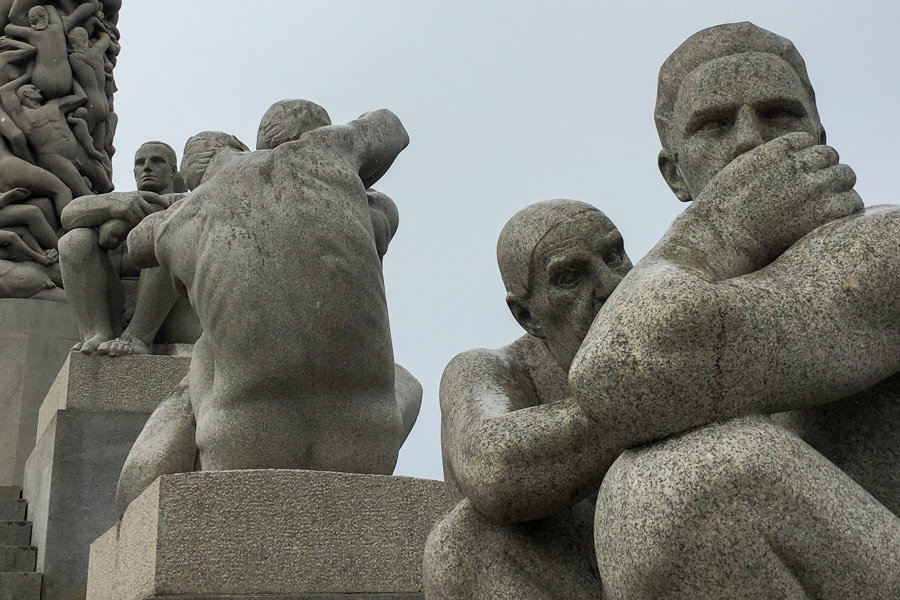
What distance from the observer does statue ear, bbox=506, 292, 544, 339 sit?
2.50m

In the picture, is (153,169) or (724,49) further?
(153,169)

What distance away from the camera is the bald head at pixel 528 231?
2414 millimetres

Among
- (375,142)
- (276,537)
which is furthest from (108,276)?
(276,537)

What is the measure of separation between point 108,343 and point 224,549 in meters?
3.60

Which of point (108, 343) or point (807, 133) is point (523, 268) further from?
point (108, 343)

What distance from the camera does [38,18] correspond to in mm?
12438

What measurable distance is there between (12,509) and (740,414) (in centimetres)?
746

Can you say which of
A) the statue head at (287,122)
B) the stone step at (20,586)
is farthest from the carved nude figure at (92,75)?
the statue head at (287,122)

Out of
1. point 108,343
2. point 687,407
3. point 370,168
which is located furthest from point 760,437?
point 108,343

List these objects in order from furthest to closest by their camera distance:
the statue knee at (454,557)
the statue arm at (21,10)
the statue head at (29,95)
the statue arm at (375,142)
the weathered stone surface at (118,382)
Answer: the statue arm at (21,10), the statue head at (29,95), the weathered stone surface at (118,382), the statue arm at (375,142), the statue knee at (454,557)

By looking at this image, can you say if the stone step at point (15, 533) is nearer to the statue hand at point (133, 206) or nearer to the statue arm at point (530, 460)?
the statue hand at point (133, 206)

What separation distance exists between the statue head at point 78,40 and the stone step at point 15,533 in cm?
656

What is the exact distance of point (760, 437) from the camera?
180cm

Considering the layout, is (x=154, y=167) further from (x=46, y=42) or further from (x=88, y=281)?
(x=46, y=42)
